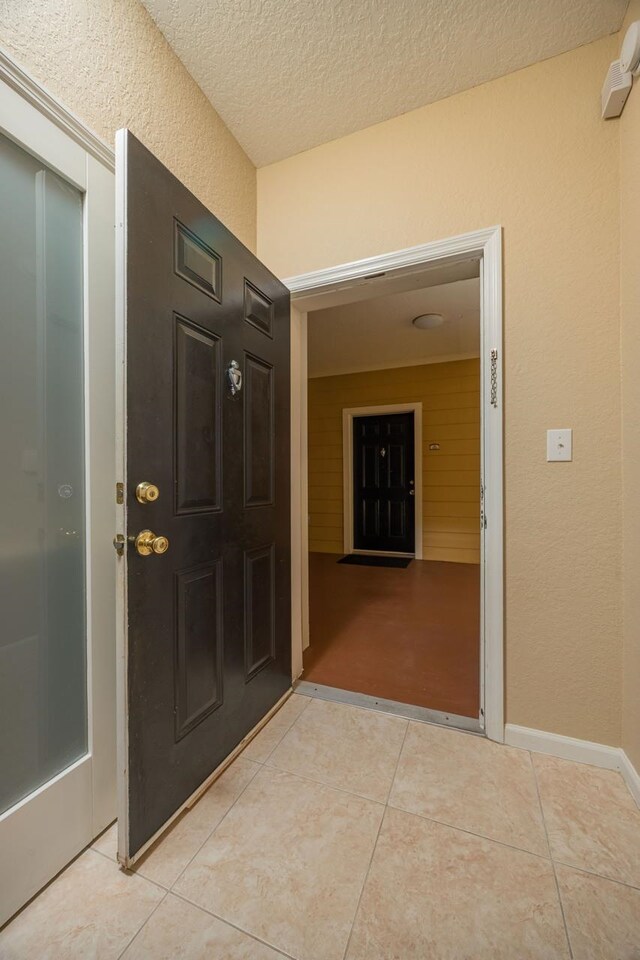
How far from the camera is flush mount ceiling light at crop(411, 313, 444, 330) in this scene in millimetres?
3619

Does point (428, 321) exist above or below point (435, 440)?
above

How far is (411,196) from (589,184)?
25.9 inches

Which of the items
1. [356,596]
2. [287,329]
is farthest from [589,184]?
[356,596]

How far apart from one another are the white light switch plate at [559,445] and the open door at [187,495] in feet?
3.69

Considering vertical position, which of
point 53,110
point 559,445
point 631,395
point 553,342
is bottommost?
point 559,445

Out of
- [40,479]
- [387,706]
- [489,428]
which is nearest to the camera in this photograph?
[40,479]

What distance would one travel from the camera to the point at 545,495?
57.0 inches

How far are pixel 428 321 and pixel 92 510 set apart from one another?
3.56 meters

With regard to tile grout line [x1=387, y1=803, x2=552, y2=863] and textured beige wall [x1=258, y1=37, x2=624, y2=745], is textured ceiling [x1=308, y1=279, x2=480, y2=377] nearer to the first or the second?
textured beige wall [x1=258, y1=37, x2=624, y2=745]

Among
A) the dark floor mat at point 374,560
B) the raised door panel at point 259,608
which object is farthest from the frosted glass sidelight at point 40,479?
the dark floor mat at point 374,560

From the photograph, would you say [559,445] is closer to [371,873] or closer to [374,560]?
[371,873]

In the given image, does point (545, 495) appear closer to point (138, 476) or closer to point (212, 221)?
point (138, 476)

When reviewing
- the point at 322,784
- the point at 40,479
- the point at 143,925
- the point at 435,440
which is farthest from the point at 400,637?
the point at 435,440

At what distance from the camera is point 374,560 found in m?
5.02
